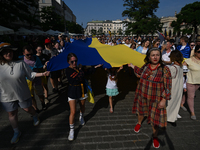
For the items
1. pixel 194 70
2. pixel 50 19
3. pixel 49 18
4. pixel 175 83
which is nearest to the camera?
pixel 175 83

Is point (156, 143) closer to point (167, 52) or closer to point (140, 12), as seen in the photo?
point (167, 52)

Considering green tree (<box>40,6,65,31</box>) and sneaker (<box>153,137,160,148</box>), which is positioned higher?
green tree (<box>40,6,65,31</box>)

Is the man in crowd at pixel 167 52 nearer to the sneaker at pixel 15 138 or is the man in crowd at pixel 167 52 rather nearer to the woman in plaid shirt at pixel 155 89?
the woman in plaid shirt at pixel 155 89

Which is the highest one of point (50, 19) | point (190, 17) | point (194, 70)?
point (190, 17)

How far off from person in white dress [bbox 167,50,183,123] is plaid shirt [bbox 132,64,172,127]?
50 cm

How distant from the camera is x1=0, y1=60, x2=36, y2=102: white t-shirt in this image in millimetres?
2389

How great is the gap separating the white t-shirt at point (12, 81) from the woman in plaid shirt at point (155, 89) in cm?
237

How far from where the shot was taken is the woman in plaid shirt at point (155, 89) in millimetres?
2297

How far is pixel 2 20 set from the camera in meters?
11.1

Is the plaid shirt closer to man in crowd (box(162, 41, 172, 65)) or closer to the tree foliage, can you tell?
man in crowd (box(162, 41, 172, 65))

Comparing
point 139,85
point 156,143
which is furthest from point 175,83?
point 156,143

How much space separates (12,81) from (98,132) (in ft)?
6.81

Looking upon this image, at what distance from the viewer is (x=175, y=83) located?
114 inches

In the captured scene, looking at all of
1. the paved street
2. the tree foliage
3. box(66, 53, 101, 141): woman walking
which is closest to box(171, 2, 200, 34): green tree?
the tree foliage
